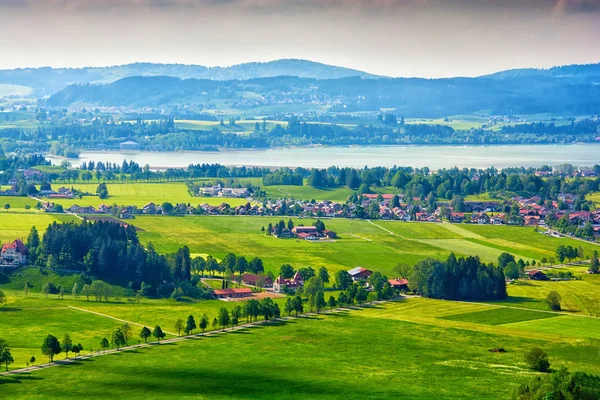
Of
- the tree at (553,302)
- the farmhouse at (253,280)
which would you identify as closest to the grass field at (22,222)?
the farmhouse at (253,280)

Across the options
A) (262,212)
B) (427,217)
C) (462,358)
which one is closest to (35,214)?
(262,212)

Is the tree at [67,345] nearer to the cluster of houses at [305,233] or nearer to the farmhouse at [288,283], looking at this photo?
the farmhouse at [288,283]

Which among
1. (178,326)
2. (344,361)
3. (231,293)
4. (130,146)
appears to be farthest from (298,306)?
(130,146)

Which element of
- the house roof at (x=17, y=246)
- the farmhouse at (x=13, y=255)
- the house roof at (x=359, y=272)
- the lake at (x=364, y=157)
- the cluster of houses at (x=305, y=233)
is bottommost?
the house roof at (x=359, y=272)

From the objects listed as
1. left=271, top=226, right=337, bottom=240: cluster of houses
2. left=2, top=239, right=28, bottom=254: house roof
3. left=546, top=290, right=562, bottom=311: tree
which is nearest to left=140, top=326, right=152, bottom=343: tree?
left=2, top=239, right=28, bottom=254: house roof

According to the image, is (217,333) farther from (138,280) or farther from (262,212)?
(262,212)

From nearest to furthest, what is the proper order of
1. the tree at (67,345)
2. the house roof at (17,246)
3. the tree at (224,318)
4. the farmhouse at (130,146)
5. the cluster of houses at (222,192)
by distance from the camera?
the tree at (67,345) < the tree at (224,318) < the house roof at (17,246) < the cluster of houses at (222,192) < the farmhouse at (130,146)

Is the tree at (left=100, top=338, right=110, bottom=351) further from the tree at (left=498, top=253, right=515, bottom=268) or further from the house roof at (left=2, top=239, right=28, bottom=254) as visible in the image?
the tree at (left=498, top=253, right=515, bottom=268)
